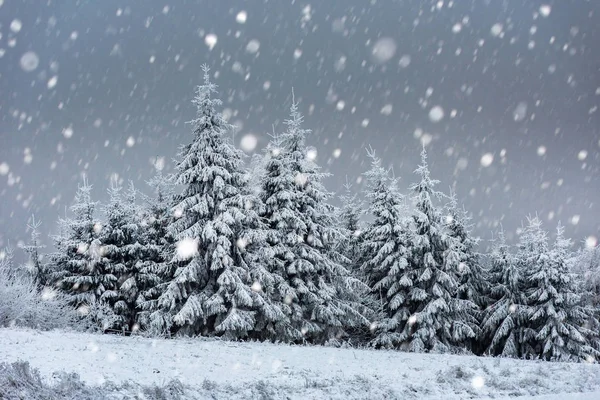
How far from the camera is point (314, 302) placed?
24391 mm

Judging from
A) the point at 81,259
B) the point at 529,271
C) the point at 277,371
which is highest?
the point at 529,271

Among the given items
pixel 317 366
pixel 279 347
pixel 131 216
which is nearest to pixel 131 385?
pixel 317 366

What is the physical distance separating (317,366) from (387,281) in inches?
600

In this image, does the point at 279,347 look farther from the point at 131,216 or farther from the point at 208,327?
the point at 131,216

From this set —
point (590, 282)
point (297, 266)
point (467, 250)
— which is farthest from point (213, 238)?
point (590, 282)

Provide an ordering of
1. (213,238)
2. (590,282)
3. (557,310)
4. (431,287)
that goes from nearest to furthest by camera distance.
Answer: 1. (213,238)
2. (431,287)
3. (557,310)
4. (590,282)

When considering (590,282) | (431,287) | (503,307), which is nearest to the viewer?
(431,287)

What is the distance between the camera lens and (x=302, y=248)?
24.5 meters

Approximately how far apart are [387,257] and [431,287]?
3.03m

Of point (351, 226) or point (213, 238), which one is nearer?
point (213, 238)

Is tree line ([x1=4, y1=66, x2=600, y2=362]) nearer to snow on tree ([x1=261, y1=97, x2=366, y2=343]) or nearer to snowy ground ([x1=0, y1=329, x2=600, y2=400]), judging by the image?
snow on tree ([x1=261, y1=97, x2=366, y2=343])

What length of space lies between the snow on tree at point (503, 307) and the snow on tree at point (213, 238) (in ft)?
53.7

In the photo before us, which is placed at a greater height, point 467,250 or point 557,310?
point 467,250

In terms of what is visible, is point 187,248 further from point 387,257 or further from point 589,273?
point 589,273
